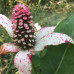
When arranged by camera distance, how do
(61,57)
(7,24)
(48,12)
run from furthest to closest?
1. (48,12)
2. (7,24)
3. (61,57)

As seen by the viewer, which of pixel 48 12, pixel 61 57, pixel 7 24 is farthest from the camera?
pixel 48 12

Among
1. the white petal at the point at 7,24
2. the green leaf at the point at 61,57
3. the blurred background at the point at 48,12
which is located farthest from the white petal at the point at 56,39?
the blurred background at the point at 48,12

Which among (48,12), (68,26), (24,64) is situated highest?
(68,26)

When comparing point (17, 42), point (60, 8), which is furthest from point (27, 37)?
point (60, 8)

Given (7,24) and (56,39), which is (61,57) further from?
(7,24)

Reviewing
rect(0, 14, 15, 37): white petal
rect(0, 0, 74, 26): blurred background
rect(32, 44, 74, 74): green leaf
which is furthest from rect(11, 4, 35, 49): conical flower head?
rect(0, 0, 74, 26): blurred background

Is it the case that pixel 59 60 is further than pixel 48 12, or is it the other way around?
pixel 48 12

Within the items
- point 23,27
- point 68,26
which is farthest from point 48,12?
point 68,26
